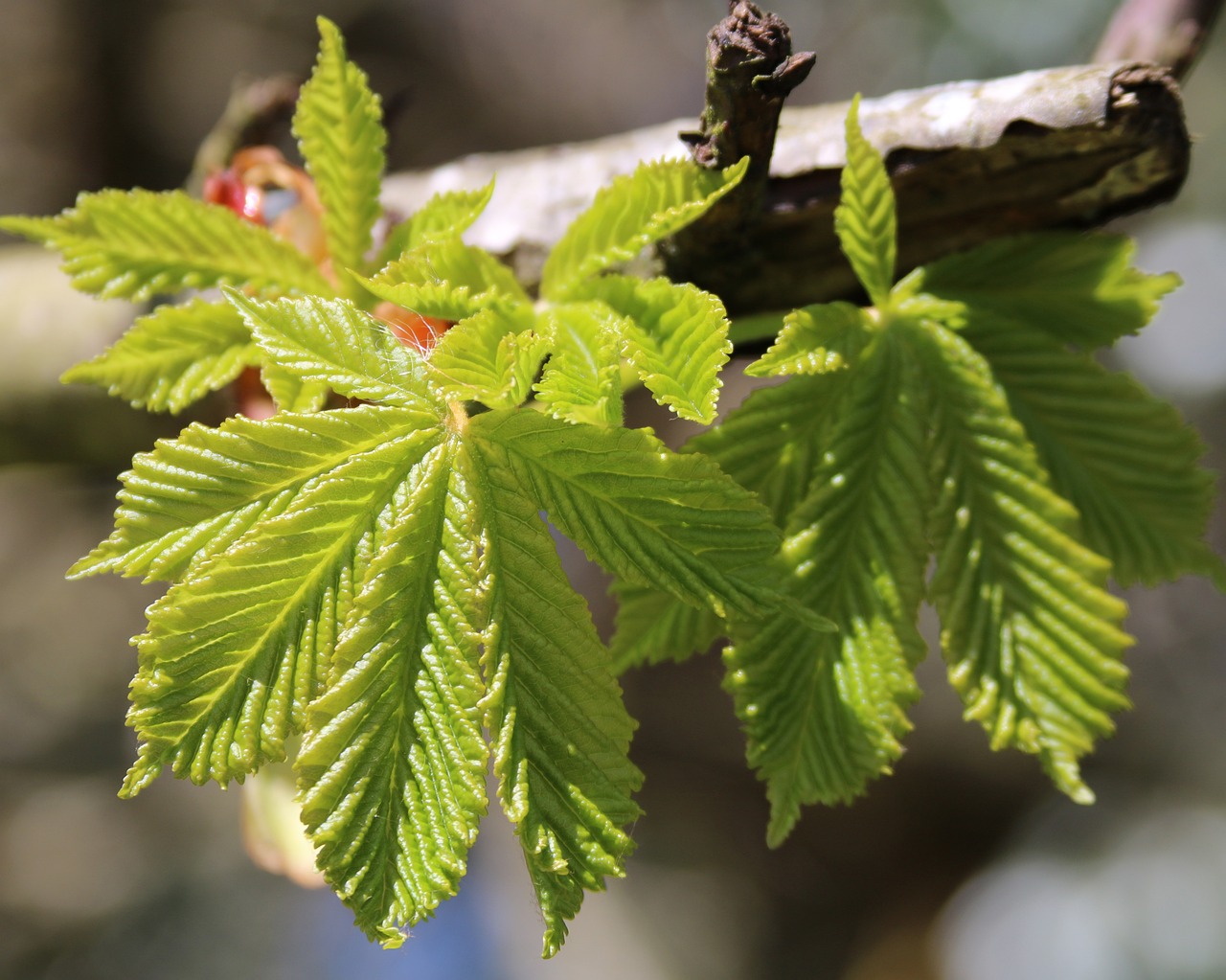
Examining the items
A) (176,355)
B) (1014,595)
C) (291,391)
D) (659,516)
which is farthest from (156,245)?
(1014,595)

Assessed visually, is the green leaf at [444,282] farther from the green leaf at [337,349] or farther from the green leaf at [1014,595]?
the green leaf at [1014,595]

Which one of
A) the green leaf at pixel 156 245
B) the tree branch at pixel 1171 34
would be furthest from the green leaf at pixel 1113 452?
the green leaf at pixel 156 245

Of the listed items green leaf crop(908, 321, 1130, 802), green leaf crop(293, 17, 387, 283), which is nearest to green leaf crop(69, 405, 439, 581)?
green leaf crop(293, 17, 387, 283)

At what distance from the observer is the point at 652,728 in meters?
3.22

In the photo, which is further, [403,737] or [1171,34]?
[1171,34]

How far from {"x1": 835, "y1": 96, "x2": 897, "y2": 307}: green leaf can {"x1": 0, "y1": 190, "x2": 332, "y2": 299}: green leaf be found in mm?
531

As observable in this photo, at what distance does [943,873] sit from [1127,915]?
58 cm

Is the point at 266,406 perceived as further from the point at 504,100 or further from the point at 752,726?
the point at 504,100

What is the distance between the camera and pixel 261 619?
0.64 meters

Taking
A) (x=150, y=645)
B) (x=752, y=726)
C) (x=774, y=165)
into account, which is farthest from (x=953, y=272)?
(x=150, y=645)

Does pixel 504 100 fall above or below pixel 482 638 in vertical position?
above

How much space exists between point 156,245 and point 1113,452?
0.92 metres

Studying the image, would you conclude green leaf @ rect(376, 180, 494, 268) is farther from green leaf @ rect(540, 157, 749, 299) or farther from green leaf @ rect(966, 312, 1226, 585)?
green leaf @ rect(966, 312, 1226, 585)

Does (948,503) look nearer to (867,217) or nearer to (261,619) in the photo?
(867,217)
